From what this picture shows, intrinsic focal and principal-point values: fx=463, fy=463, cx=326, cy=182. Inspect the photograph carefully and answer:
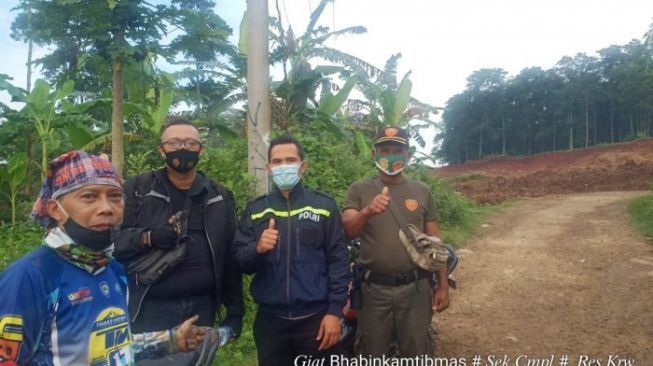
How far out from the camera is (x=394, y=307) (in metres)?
2.97

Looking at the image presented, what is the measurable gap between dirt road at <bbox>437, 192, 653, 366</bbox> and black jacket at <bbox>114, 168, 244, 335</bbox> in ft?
7.66

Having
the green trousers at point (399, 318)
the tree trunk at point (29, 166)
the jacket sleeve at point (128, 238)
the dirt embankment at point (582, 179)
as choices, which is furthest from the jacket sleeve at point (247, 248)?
the dirt embankment at point (582, 179)

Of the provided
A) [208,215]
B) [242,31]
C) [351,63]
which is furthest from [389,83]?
[208,215]

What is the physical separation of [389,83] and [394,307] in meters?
10.2

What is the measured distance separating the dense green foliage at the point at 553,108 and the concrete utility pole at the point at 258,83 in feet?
100

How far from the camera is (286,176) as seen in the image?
2.61 m

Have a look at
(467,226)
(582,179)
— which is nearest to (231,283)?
(467,226)

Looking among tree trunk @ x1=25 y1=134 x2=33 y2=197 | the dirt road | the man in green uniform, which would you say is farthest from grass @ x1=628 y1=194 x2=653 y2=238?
tree trunk @ x1=25 y1=134 x2=33 y2=197

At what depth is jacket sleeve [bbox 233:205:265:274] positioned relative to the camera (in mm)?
2393

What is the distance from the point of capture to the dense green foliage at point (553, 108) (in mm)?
33156

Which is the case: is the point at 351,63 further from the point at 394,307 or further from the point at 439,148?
the point at 439,148

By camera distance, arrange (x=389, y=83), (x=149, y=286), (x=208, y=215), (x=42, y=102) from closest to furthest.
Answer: (x=149, y=286), (x=208, y=215), (x=42, y=102), (x=389, y=83)

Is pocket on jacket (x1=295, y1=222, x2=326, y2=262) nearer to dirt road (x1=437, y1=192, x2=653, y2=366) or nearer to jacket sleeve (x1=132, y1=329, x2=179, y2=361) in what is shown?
jacket sleeve (x1=132, y1=329, x2=179, y2=361)

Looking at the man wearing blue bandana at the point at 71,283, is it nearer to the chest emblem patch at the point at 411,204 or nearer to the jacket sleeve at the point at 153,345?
the jacket sleeve at the point at 153,345
